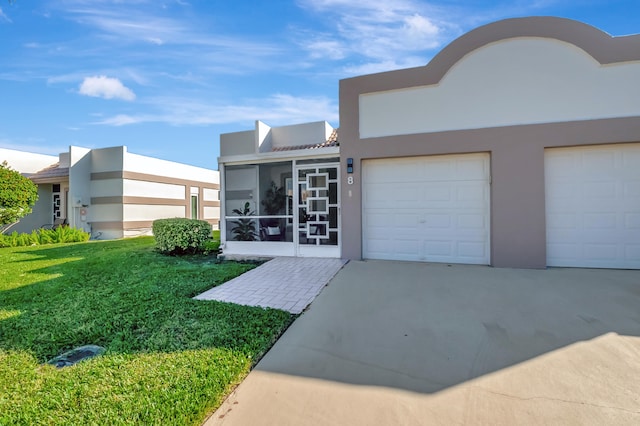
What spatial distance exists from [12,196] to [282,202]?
12.5 m

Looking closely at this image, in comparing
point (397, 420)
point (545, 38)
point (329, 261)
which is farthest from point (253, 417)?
point (545, 38)

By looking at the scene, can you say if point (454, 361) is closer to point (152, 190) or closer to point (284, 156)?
point (284, 156)

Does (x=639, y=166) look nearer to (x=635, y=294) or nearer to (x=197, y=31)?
(x=635, y=294)

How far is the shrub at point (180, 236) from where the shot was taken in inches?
375

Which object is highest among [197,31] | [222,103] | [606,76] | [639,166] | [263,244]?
[197,31]

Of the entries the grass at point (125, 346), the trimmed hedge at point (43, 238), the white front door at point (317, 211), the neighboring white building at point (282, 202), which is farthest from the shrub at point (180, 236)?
the trimmed hedge at point (43, 238)

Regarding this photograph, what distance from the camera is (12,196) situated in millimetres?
12766

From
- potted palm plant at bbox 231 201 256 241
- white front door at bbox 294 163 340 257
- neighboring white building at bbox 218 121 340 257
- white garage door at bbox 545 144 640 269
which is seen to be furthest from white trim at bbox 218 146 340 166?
white garage door at bbox 545 144 640 269

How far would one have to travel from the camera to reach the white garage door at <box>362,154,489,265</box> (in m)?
7.17

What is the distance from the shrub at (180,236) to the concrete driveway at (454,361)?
6.20 metres

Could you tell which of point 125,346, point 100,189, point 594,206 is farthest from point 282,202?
point 100,189

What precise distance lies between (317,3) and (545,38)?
5.31 meters

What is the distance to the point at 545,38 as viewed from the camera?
6699 millimetres

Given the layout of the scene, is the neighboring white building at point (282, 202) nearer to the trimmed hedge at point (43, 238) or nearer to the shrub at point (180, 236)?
the shrub at point (180, 236)
